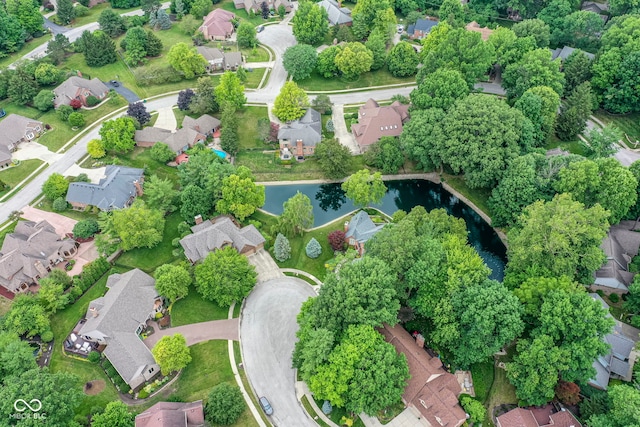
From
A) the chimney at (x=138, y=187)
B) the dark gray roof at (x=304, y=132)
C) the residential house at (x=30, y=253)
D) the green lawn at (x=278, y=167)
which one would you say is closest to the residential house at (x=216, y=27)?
the dark gray roof at (x=304, y=132)

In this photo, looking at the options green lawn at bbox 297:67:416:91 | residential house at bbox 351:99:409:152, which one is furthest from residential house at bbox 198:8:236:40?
residential house at bbox 351:99:409:152

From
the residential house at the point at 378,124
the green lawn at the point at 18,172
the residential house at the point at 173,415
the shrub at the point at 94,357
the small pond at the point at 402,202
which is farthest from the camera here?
the residential house at the point at 378,124

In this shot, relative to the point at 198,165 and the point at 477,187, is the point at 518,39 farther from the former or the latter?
the point at 198,165

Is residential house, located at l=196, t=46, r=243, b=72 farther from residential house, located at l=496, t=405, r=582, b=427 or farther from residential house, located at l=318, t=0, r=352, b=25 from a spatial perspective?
residential house, located at l=496, t=405, r=582, b=427

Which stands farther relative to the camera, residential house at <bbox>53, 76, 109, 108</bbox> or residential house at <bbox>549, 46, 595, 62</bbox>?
residential house at <bbox>549, 46, 595, 62</bbox>

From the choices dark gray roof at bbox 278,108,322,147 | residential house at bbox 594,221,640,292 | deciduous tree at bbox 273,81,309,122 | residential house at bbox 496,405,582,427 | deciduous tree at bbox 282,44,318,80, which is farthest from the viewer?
deciduous tree at bbox 282,44,318,80

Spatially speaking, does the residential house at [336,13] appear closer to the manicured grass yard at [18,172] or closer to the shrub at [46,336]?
the manicured grass yard at [18,172]
